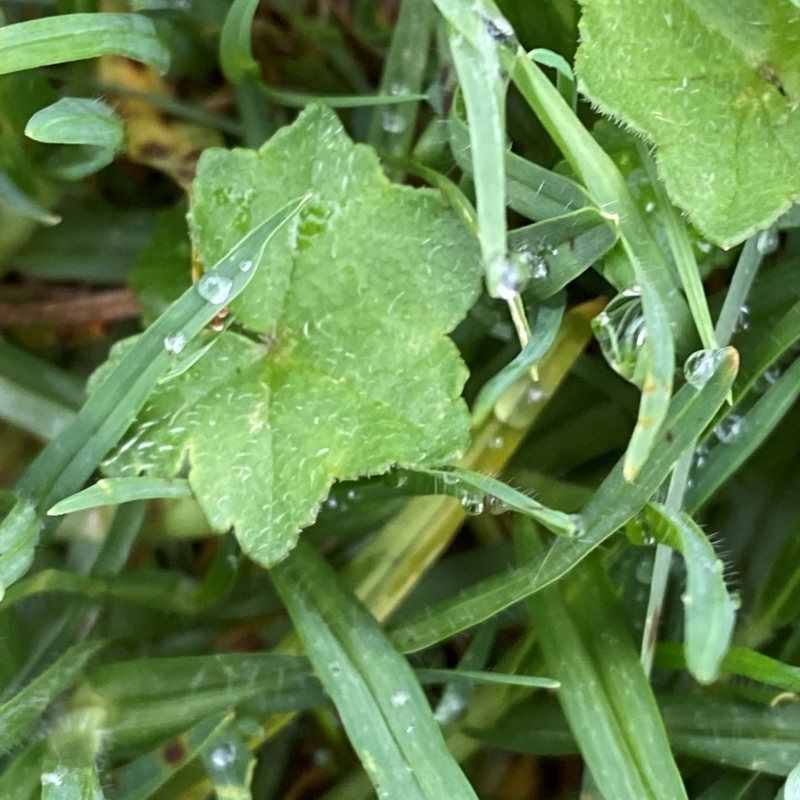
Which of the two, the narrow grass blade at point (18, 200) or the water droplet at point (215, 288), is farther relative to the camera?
the narrow grass blade at point (18, 200)

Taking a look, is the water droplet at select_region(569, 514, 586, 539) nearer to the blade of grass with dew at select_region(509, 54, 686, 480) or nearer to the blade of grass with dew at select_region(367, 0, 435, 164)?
the blade of grass with dew at select_region(509, 54, 686, 480)

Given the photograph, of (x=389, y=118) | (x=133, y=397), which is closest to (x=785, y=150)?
(x=389, y=118)

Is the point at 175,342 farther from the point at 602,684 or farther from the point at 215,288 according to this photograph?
the point at 602,684

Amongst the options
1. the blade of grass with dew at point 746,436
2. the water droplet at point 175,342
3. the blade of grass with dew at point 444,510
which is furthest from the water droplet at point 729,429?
the water droplet at point 175,342

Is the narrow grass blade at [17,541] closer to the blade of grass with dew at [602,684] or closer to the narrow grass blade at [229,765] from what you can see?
the narrow grass blade at [229,765]

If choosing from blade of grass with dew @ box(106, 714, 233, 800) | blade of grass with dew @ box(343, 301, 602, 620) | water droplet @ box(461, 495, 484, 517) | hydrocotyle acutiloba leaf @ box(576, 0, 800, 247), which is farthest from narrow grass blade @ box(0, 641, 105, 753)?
hydrocotyle acutiloba leaf @ box(576, 0, 800, 247)

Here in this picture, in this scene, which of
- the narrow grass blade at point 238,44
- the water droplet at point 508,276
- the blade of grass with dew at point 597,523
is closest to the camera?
the water droplet at point 508,276

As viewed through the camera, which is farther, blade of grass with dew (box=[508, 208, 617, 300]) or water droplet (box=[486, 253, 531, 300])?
blade of grass with dew (box=[508, 208, 617, 300])

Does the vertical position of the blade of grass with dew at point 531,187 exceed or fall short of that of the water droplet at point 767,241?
it exceeds it
